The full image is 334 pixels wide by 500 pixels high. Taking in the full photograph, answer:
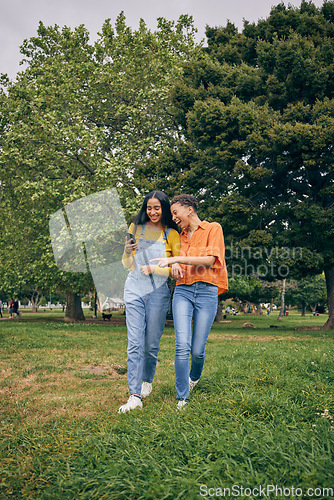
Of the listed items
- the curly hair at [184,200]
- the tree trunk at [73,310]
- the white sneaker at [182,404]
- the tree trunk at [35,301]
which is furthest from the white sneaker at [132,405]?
the tree trunk at [35,301]

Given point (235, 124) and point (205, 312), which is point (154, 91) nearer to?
point (235, 124)

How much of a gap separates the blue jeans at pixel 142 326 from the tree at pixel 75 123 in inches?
469

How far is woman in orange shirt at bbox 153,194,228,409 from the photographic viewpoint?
4109mm

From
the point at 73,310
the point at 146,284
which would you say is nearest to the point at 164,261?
the point at 146,284

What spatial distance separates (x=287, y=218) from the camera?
17984mm

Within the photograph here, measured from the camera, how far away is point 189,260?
13.5 ft

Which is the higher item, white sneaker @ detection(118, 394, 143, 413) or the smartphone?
the smartphone

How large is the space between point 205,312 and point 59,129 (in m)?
16.0

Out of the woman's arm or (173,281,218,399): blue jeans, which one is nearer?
the woman's arm

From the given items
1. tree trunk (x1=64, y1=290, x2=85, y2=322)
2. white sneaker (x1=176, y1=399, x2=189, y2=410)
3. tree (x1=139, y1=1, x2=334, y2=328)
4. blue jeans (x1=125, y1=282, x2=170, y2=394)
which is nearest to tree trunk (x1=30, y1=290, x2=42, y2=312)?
tree trunk (x1=64, y1=290, x2=85, y2=322)

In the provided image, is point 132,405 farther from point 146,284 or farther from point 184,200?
point 184,200

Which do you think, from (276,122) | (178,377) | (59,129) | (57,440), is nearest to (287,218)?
(276,122)

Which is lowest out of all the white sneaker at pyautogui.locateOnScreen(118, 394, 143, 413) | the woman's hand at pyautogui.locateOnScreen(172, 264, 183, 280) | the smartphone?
the white sneaker at pyautogui.locateOnScreen(118, 394, 143, 413)

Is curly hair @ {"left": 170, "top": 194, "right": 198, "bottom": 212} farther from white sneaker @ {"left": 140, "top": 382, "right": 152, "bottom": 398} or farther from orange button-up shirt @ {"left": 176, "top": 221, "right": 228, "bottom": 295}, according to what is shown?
white sneaker @ {"left": 140, "top": 382, "right": 152, "bottom": 398}
